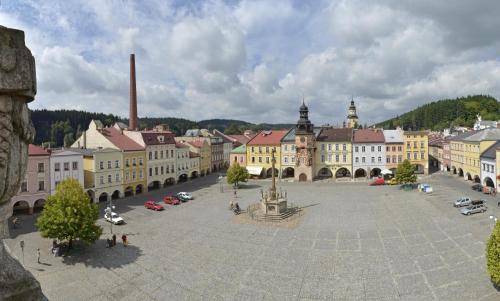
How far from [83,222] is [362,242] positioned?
20656 millimetres

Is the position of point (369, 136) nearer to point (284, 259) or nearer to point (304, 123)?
point (304, 123)

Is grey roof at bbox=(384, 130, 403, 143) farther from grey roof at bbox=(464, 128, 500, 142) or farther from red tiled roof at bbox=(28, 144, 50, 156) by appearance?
red tiled roof at bbox=(28, 144, 50, 156)

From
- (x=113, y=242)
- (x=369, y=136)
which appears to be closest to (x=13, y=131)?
(x=113, y=242)

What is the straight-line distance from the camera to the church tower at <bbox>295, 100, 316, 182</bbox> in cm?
6378

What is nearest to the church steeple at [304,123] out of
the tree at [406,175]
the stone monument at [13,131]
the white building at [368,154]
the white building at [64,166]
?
the white building at [368,154]

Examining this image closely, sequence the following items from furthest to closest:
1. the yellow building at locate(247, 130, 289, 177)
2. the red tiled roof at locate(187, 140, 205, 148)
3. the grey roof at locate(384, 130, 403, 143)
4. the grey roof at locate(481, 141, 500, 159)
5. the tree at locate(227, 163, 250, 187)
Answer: the red tiled roof at locate(187, 140, 205, 148) → the yellow building at locate(247, 130, 289, 177) → the grey roof at locate(384, 130, 403, 143) → the tree at locate(227, 163, 250, 187) → the grey roof at locate(481, 141, 500, 159)

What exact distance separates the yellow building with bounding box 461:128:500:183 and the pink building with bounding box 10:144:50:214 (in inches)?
2414

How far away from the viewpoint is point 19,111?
318cm

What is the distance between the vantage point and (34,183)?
38.0m

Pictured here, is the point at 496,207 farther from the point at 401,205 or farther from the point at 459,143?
the point at 459,143

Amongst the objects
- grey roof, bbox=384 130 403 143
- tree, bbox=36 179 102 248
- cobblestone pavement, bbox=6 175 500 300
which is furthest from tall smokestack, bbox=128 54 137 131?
grey roof, bbox=384 130 403 143

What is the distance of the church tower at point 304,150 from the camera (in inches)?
2511

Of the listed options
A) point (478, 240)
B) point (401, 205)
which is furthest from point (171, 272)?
point (401, 205)

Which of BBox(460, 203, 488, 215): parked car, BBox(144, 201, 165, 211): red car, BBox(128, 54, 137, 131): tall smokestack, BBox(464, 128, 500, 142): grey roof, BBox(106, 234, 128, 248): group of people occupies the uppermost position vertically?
BBox(128, 54, 137, 131): tall smokestack
